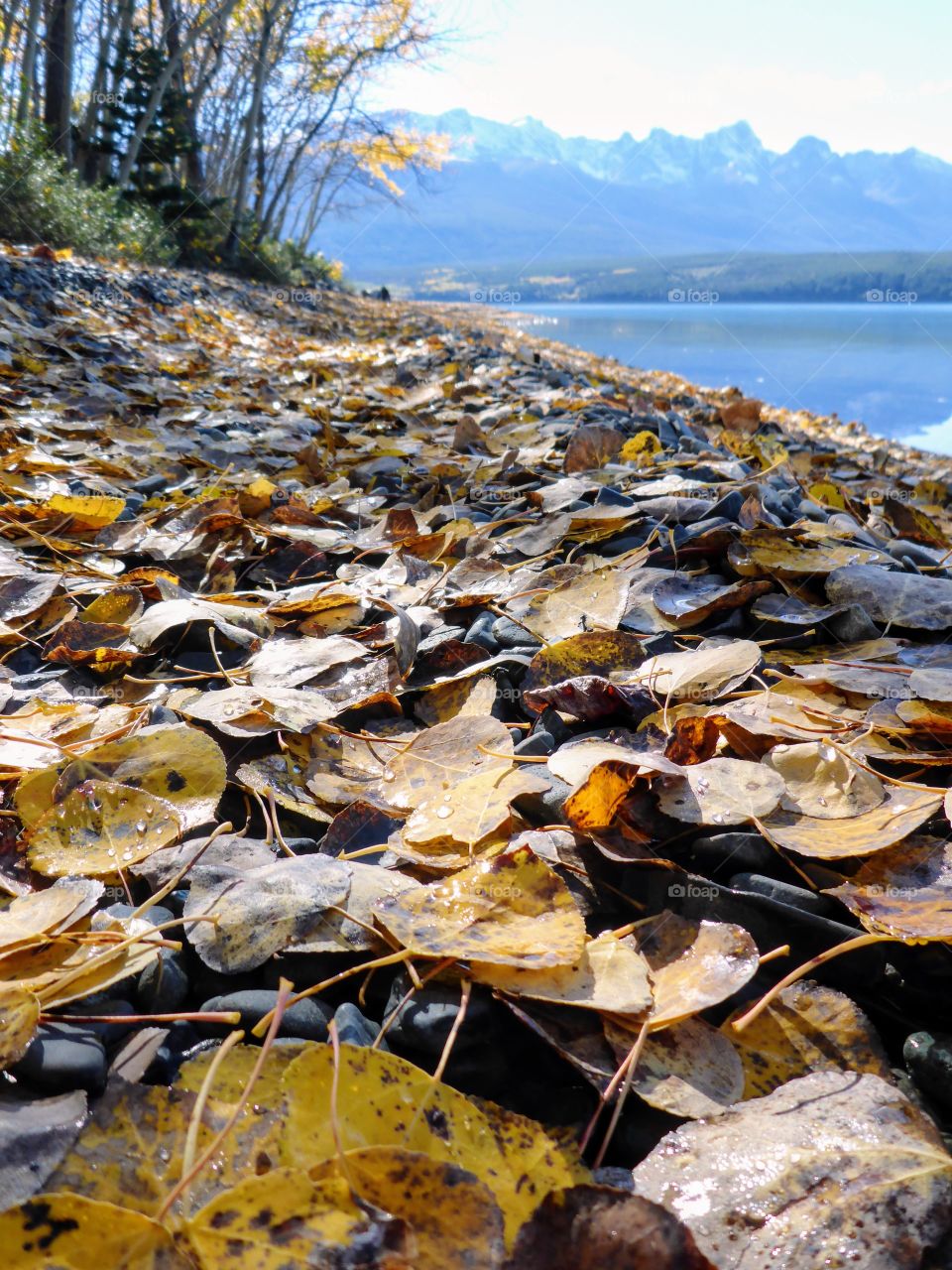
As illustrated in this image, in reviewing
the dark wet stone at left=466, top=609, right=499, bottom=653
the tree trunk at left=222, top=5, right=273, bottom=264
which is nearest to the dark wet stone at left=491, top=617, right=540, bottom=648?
the dark wet stone at left=466, top=609, right=499, bottom=653

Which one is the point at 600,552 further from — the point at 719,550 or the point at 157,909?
the point at 157,909

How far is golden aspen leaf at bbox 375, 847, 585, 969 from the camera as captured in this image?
0.54m

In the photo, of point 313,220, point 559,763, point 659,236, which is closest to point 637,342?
point 559,763

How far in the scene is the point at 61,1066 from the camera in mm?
471

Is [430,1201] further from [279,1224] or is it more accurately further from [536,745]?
[536,745]

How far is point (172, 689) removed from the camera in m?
1.01

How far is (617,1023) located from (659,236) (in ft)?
405

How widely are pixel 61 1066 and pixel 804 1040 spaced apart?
0.45m

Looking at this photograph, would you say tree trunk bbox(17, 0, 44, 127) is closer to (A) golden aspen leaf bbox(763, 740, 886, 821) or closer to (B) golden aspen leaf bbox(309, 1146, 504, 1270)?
(A) golden aspen leaf bbox(763, 740, 886, 821)

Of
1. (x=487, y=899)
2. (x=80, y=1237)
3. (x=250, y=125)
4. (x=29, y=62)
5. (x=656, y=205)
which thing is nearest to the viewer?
(x=80, y=1237)

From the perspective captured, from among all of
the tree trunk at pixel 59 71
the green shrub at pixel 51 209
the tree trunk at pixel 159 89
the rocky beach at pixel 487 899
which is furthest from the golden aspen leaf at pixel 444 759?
the tree trunk at pixel 159 89

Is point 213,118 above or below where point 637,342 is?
above

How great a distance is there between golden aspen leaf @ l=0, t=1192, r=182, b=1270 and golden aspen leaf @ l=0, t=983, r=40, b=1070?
9 centimetres

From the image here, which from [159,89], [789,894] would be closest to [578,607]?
[789,894]
